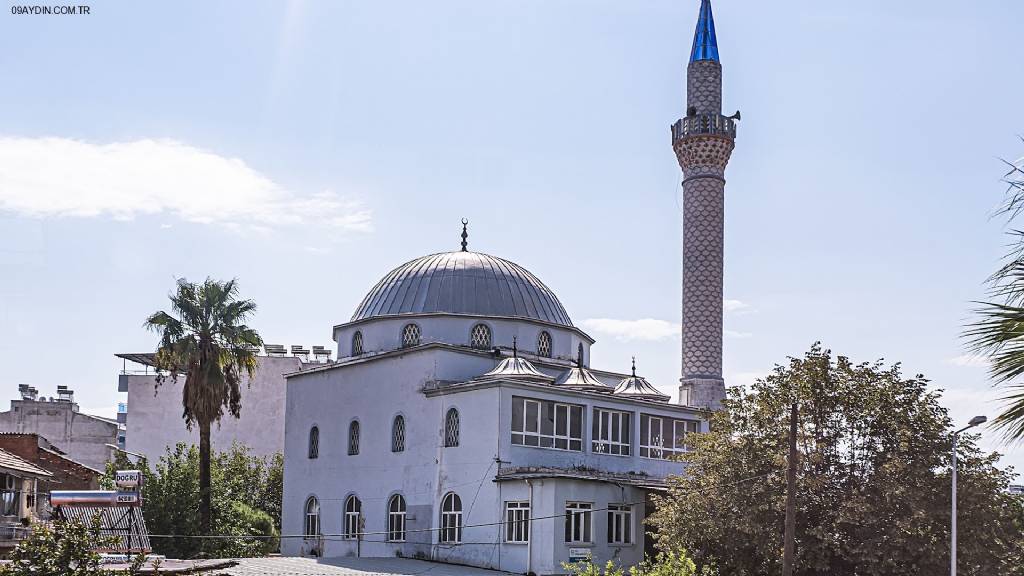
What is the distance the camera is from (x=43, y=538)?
46.4 feet

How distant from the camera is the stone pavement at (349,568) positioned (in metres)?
26.8

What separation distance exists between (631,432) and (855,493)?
9345 millimetres

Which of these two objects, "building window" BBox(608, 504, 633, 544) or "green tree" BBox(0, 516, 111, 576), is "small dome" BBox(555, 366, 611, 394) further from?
"green tree" BBox(0, 516, 111, 576)

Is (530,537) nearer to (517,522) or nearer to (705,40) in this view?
(517,522)

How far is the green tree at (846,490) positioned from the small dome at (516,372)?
577 centimetres

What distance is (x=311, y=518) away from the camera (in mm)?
36312

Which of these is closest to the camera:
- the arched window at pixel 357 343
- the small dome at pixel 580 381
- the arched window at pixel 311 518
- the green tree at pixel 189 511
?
the small dome at pixel 580 381

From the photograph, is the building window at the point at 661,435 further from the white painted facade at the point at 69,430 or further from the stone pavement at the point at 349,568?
the white painted facade at the point at 69,430

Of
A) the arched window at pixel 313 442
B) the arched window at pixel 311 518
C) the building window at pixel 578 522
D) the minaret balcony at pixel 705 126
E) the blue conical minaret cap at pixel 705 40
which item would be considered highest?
the blue conical minaret cap at pixel 705 40

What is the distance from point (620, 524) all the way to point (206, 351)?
41.6 feet

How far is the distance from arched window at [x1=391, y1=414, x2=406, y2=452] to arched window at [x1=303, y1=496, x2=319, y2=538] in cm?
428

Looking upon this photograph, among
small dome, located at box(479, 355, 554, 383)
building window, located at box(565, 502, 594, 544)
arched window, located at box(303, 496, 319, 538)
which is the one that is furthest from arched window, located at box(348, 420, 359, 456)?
building window, located at box(565, 502, 594, 544)

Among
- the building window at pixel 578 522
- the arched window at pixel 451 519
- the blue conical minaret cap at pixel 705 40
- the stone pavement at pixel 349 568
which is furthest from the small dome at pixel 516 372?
the blue conical minaret cap at pixel 705 40

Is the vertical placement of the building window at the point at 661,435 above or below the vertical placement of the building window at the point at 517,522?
above
